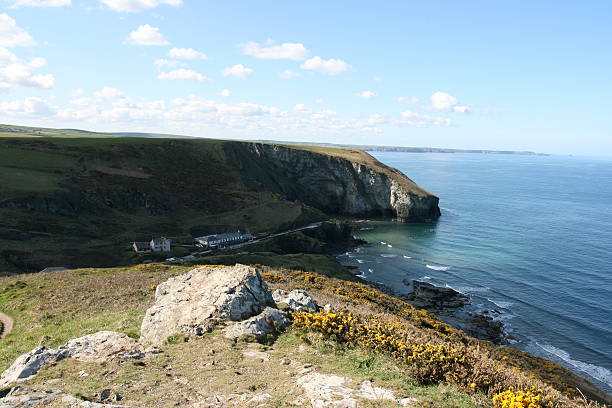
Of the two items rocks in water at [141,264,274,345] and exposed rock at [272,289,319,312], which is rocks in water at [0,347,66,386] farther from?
exposed rock at [272,289,319,312]

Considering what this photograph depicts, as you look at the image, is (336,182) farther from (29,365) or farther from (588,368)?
(29,365)

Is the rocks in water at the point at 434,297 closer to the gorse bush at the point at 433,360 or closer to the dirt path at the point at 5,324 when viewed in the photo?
the gorse bush at the point at 433,360

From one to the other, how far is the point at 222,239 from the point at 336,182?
70461 millimetres

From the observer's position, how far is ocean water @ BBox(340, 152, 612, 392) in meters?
49.1

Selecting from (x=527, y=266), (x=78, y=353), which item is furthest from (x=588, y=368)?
(x=78, y=353)

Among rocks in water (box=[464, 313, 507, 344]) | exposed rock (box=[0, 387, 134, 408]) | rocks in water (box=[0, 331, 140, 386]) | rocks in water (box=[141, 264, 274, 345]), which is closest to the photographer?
exposed rock (box=[0, 387, 134, 408])

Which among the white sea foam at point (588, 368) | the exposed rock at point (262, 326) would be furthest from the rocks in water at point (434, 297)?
the exposed rock at point (262, 326)

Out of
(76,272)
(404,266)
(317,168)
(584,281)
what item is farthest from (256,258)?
(317,168)

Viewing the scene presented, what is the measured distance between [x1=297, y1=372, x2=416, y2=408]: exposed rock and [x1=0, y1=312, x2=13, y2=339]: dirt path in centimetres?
2012

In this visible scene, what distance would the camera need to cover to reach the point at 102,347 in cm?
1401

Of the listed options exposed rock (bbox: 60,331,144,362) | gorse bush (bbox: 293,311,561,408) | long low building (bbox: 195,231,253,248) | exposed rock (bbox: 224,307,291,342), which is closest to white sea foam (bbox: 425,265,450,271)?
long low building (bbox: 195,231,253,248)

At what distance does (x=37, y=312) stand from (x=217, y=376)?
18869mm

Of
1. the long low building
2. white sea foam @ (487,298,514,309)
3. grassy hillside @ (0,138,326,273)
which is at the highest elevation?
grassy hillside @ (0,138,326,273)

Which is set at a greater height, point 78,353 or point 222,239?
point 78,353
